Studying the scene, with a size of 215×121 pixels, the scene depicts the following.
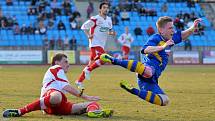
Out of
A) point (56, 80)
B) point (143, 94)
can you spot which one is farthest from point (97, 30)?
point (56, 80)

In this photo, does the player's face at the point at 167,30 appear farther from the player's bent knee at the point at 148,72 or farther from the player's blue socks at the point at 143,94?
the player's blue socks at the point at 143,94

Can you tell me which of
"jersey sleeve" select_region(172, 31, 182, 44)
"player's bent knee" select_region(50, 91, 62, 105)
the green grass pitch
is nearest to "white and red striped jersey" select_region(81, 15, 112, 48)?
the green grass pitch

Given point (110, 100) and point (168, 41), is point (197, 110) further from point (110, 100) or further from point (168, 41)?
point (110, 100)

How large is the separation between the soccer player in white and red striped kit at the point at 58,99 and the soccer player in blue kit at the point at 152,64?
0.91 meters

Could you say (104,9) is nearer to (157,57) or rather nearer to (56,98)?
(157,57)

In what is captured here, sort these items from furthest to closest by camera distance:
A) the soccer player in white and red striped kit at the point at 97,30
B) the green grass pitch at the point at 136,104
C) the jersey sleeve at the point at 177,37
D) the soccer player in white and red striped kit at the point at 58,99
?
1. the soccer player in white and red striped kit at the point at 97,30
2. the jersey sleeve at the point at 177,37
3. the green grass pitch at the point at 136,104
4. the soccer player in white and red striped kit at the point at 58,99

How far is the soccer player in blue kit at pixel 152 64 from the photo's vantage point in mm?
10844

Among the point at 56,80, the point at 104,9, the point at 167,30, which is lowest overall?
the point at 56,80

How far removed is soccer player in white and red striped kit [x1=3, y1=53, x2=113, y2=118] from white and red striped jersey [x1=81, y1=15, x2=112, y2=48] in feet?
27.3

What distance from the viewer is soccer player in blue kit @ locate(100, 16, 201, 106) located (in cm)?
1084

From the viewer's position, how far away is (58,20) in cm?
4528

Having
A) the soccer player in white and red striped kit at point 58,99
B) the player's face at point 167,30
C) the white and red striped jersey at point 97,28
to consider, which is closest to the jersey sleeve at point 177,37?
the player's face at point 167,30

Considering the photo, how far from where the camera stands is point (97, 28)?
751 inches

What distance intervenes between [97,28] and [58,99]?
366 inches
